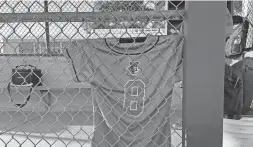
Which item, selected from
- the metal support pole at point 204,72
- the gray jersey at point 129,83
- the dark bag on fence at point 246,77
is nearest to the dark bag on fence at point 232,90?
the dark bag on fence at point 246,77

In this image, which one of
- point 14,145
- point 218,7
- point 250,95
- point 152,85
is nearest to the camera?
point 218,7

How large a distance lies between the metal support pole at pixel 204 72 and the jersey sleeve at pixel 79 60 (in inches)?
26.4

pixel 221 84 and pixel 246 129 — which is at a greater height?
pixel 221 84

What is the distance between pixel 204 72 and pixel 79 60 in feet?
2.57

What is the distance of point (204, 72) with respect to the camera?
1265 mm

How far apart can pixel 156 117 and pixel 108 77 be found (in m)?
0.39

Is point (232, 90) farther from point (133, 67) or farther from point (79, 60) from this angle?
point (79, 60)

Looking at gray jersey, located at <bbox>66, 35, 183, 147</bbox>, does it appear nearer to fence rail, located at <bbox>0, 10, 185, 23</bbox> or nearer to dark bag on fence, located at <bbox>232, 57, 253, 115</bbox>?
fence rail, located at <bbox>0, 10, 185, 23</bbox>

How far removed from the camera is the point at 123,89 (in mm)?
1806

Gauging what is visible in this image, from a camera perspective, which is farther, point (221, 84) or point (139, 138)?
point (139, 138)

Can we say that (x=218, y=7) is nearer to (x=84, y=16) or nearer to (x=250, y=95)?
(x=84, y=16)

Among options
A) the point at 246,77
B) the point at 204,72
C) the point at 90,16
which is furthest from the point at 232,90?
the point at 90,16

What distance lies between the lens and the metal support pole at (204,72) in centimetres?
124

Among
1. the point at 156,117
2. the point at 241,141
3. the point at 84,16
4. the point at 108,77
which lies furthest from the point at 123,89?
the point at 241,141
